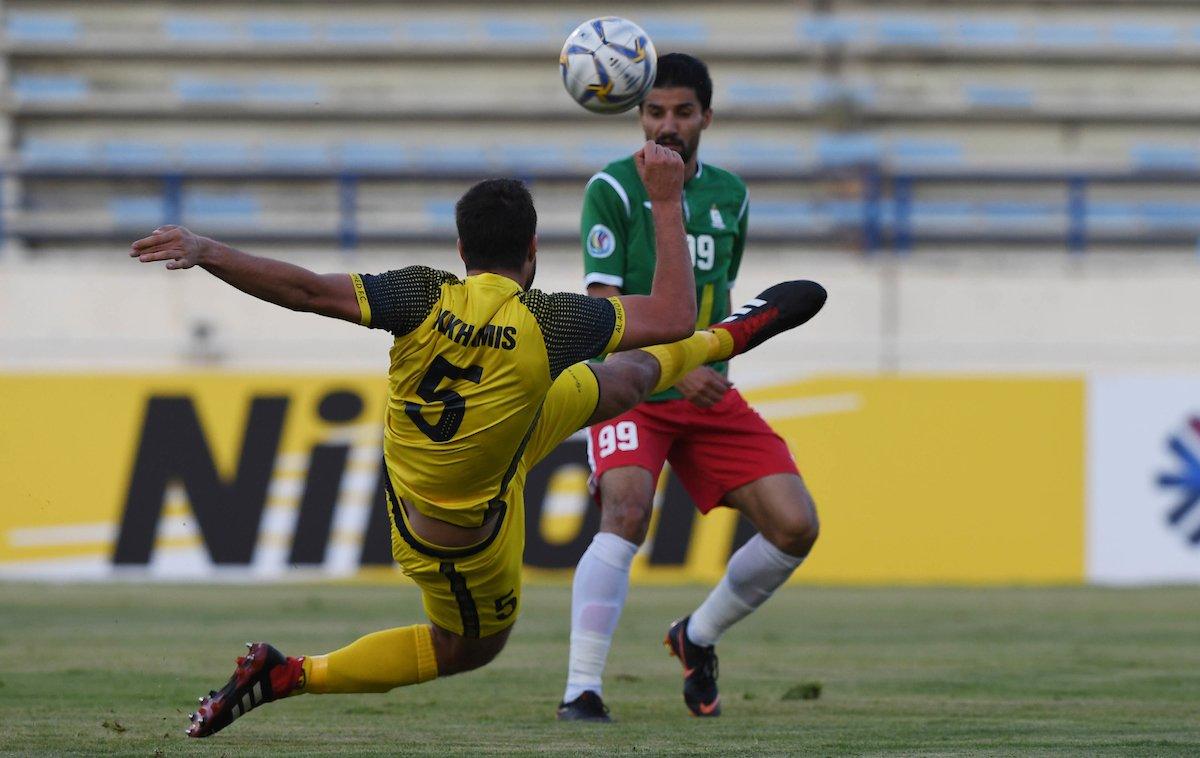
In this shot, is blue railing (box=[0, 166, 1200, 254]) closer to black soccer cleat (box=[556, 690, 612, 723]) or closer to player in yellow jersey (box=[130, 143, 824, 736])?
black soccer cleat (box=[556, 690, 612, 723])

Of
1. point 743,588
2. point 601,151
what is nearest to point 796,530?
point 743,588

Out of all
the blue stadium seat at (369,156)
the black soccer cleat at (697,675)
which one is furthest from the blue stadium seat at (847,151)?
the black soccer cleat at (697,675)

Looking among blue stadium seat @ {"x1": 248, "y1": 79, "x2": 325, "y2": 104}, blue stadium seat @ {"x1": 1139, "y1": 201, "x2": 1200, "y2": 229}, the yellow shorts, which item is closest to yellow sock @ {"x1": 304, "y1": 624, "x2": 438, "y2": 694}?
the yellow shorts

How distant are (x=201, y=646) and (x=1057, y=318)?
10.5 meters

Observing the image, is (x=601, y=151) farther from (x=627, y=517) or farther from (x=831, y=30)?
(x=627, y=517)

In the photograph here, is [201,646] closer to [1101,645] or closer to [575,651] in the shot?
[575,651]

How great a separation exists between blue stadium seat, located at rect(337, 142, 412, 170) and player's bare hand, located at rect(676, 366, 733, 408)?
13858 millimetres

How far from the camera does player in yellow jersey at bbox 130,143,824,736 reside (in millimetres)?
4855

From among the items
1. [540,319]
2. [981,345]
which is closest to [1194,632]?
[540,319]

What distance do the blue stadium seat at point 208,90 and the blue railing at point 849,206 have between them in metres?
1.20

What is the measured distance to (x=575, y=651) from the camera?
19.8 feet

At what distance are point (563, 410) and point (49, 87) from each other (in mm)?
16373

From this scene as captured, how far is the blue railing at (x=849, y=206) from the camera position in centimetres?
1819

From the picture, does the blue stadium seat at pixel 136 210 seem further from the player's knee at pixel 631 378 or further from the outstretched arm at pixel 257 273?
the outstretched arm at pixel 257 273
